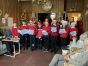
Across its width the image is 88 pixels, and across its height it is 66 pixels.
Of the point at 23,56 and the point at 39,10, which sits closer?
the point at 23,56

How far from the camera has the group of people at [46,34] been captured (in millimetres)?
8383

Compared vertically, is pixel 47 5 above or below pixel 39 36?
above

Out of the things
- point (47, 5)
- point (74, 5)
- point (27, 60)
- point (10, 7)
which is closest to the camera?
point (27, 60)

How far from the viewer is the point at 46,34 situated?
8.43 meters

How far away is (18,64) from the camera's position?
6.23 metres

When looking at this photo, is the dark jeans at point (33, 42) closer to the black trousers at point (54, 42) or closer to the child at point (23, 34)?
the child at point (23, 34)

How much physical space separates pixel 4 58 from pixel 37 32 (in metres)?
2.20

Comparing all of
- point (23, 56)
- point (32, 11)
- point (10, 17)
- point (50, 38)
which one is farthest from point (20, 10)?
point (23, 56)

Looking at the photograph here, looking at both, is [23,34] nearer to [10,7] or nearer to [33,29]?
[33,29]

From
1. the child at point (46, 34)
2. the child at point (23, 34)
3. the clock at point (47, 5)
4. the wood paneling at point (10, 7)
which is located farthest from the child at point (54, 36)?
the clock at point (47, 5)

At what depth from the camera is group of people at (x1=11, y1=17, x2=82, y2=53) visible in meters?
8.38

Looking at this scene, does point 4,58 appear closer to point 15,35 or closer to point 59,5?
point 15,35

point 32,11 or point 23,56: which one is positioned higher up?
point 32,11

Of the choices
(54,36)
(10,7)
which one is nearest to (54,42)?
(54,36)
